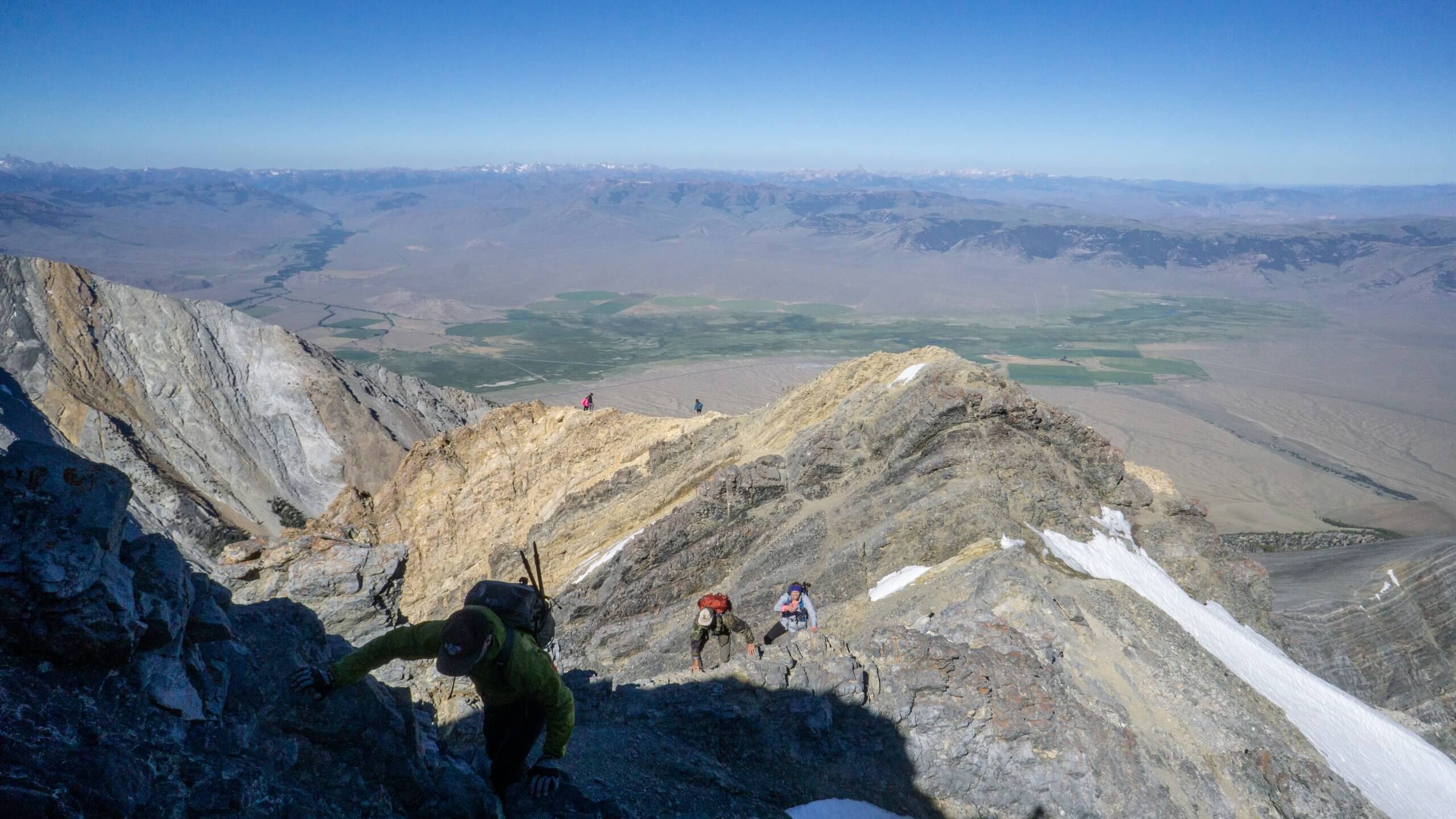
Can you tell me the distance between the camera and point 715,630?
11117 millimetres

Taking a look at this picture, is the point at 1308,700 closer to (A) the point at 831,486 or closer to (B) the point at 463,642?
(A) the point at 831,486

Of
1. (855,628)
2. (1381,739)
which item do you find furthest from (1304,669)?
(855,628)

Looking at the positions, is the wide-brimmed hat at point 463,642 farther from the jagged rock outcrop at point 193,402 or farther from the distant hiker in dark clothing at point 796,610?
the jagged rock outcrop at point 193,402

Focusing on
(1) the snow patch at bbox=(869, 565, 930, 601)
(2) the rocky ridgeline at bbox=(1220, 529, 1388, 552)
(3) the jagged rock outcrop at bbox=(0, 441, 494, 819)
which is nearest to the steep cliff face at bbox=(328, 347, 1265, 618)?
(1) the snow patch at bbox=(869, 565, 930, 601)

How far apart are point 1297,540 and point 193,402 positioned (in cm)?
5742

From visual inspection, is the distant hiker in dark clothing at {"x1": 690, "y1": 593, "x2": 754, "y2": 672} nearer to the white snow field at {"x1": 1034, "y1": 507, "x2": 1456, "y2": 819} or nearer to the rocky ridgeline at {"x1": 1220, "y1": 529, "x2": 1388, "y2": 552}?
the white snow field at {"x1": 1034, "y1": 507, "x2": 1456, "y2": 819}

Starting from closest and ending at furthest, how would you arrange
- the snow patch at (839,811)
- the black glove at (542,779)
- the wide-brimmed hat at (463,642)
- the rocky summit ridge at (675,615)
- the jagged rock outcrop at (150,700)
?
1. the jagged rock outcrop at (150,700)
2. the rocky summit ridge at (675,615)
3. the wide-brimmed hat at (463,642)
4. the black glove at (542,779)
5. the snow patch at (839,811)

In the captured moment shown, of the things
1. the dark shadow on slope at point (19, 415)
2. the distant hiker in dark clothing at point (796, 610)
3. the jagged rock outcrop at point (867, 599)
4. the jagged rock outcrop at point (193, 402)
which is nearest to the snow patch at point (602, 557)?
the jagged rock outcrop at point (867, 599)

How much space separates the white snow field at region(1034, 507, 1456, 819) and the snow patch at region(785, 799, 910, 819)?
6999mm

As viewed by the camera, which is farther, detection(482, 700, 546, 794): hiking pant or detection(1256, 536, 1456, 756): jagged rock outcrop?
detection(1256, 536, 1456, 756): jagged rock outcrop

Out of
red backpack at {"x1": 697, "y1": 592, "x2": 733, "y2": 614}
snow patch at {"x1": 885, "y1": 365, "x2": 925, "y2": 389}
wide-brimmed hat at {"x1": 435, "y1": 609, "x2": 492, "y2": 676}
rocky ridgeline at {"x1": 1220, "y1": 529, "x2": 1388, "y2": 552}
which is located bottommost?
rocky ridgeline at {"x1": 1220, "y1": 529, "x2": 1388, "y2": 552}

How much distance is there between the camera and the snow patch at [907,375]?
17.2 meters

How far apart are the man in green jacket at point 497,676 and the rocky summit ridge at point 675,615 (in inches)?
8.6

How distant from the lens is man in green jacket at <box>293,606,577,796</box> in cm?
423
